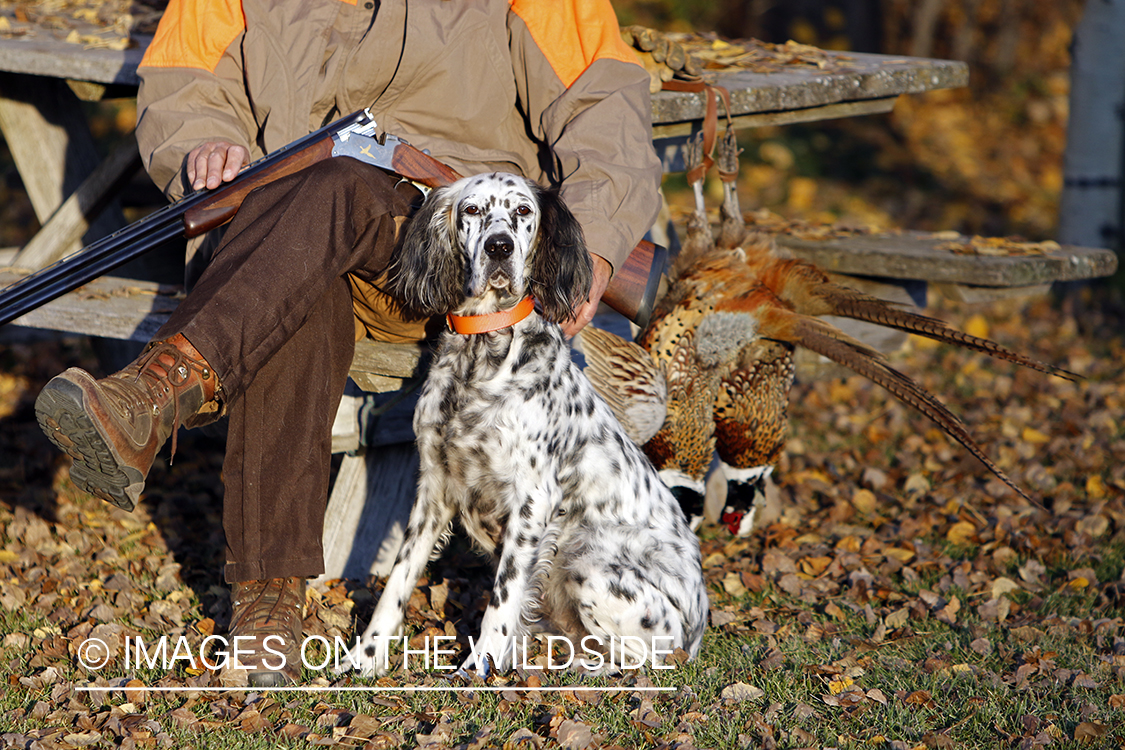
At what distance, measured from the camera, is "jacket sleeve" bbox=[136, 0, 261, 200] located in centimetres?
356

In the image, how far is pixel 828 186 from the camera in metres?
10.6

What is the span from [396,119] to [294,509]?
1.40 metres

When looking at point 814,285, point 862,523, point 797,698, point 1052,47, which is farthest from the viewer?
point 1052,47

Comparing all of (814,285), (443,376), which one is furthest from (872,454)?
(443,376)

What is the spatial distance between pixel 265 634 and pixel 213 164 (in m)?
1.47

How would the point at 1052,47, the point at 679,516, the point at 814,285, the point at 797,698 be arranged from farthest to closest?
1. the point at 1052,47
2. the point at 814,285
3. the point at 679,516
4. the point at 797,698

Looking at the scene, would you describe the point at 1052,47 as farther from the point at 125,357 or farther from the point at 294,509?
the point at 294,509

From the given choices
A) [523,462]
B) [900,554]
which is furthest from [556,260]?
[900,554]

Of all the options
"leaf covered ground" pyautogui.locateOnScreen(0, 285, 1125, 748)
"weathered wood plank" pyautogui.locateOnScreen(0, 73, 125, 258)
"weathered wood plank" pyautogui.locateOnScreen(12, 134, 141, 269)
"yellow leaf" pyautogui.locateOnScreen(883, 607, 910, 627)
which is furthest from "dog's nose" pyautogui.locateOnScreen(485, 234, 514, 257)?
"weathered wood plank" pyautogui.locateOnScreen(0, 73, 125, 258)

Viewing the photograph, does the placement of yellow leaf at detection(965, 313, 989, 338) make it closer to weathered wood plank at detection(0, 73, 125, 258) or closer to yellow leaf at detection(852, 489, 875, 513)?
yellow leaf at detection(852, 489, 875, 513)

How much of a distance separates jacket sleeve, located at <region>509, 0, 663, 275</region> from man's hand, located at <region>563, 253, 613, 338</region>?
0.05m

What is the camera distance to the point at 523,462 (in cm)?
310

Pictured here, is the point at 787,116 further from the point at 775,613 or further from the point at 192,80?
the point at 192,80

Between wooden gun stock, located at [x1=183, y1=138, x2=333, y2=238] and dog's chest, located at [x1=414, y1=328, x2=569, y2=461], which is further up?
wooden gun stock, located at [x1=183, y1=138, x2=333, y2=238]
